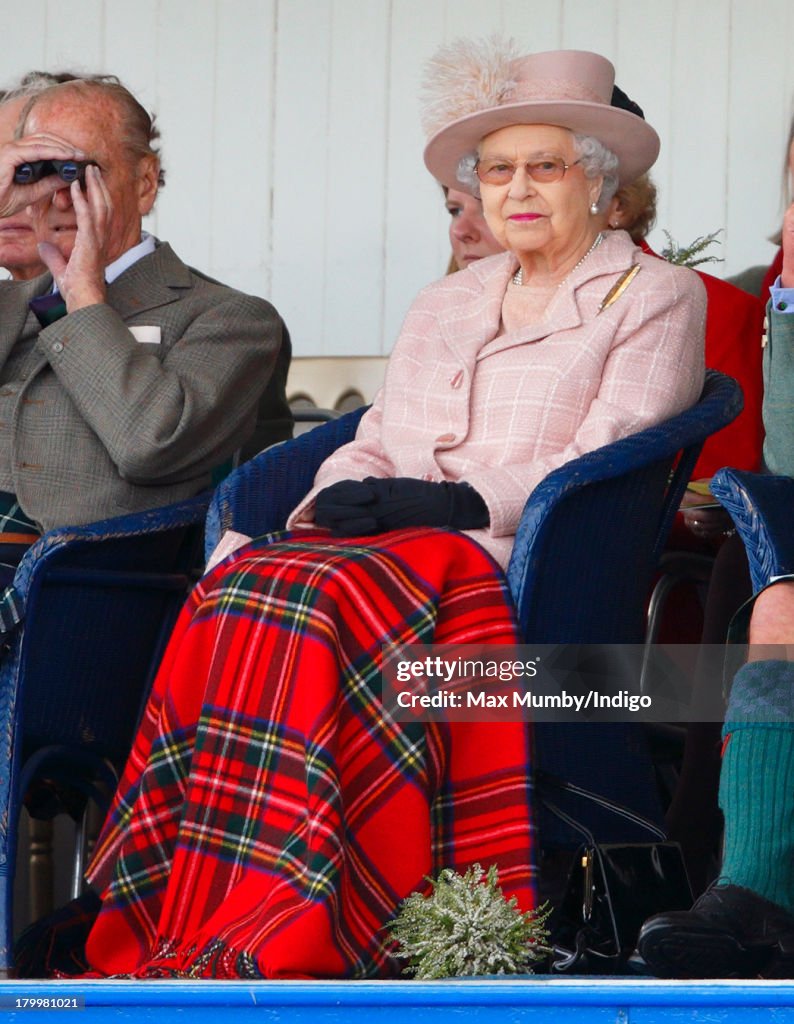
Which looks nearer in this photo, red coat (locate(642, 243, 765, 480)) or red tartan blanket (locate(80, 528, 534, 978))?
red tartan blanket (locate(80, 528, 534, 978))

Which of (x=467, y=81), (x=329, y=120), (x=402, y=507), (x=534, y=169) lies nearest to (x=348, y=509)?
(x=402, y=507)

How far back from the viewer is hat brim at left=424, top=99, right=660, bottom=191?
314 centimetres

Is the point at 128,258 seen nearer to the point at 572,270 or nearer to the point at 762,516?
the point at 572,270

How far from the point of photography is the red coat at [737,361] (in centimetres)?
366

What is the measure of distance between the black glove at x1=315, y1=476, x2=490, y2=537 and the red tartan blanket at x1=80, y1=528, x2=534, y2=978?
12cm

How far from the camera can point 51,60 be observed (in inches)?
205

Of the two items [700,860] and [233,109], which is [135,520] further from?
[233,109]

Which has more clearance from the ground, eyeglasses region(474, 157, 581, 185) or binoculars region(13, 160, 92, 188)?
binoculars region(13, 160, 92, 188)

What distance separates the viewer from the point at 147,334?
3387 millimetres

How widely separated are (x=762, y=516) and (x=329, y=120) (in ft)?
9.37

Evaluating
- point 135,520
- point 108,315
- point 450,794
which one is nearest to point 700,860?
point 450,794

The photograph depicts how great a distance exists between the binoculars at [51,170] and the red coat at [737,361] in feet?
3.96

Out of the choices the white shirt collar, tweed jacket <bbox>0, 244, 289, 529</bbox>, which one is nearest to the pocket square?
tweed jacket <bbox>0, 244, 289, 529</bbox>
